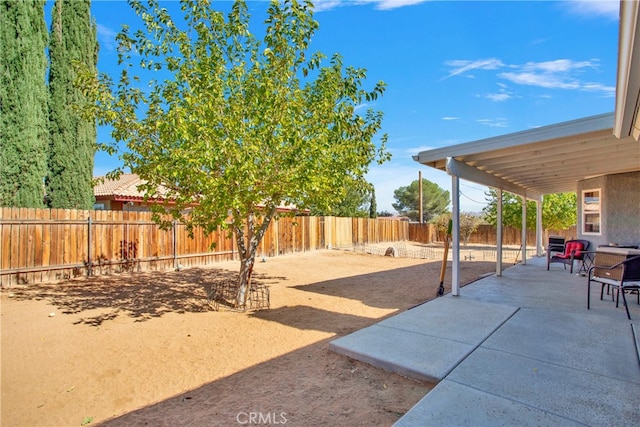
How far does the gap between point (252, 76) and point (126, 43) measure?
2.09 m

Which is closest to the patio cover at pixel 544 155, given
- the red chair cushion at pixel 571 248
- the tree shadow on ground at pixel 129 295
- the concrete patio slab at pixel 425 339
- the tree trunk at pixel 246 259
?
the red chair cushion at pixel 571 248

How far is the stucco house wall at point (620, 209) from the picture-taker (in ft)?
25.7

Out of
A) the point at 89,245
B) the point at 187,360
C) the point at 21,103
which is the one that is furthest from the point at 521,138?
the point at 21,103

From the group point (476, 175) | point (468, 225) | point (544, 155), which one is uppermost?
point (544, 155)

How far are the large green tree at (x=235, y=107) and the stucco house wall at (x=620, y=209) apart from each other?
22.1 ft

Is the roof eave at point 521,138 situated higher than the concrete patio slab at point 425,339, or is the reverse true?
the roof eave at point 521,138

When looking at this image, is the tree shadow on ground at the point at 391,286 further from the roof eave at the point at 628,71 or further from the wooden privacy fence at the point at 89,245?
the roof eave at the point at 628,71

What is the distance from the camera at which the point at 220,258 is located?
41.4 ft

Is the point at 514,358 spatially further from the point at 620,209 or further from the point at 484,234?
the point at 484,234

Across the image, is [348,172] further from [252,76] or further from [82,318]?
[82,318]

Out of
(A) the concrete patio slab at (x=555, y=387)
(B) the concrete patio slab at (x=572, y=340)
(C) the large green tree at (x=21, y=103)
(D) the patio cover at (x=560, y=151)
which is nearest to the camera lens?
(A) the concrete patio slab at (x=555, y=387)

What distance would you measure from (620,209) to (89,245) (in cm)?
1366

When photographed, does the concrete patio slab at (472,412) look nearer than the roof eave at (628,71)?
No

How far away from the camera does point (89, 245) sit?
9.12 meters
